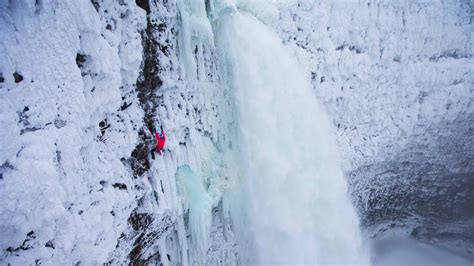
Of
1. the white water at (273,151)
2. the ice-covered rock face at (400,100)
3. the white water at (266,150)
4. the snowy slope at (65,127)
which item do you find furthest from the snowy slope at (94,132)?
the ice-covered rock face at (400,100)

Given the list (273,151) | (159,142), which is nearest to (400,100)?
(273,151)

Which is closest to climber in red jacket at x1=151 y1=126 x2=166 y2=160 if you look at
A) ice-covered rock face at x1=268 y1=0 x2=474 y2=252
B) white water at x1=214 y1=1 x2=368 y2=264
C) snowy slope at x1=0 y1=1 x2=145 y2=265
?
snowy slope at x1=0 y1=1 x2=145 y2=265

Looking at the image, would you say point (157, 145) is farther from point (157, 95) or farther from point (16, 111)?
point (16, 111)

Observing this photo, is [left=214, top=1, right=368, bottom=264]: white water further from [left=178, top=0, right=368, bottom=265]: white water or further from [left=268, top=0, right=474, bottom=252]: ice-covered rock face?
[left=268, top=0, right=474, bottom=252]: ice-covered rock face

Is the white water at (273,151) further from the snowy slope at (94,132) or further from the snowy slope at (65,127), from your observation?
the snowy slope at (65,127)

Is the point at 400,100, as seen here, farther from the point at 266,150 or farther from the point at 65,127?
the point at 65,127

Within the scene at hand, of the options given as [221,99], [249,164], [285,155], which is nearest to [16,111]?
[221,99]
